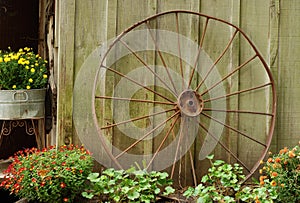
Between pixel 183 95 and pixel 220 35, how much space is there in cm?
56

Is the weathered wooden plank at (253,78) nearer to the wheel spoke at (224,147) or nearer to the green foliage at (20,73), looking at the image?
the wheel spoke at (224,147)

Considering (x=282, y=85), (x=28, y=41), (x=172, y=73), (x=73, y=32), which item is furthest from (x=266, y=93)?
(x=28, y=41)

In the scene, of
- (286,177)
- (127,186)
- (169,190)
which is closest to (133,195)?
(127,186)

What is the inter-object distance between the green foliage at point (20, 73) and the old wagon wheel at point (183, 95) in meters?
0.51

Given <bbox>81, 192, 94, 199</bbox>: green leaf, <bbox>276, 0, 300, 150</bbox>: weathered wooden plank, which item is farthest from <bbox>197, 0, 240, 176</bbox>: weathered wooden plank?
<bbox>81, 192, 94, 199</bbox>: green leaf

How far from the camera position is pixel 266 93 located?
142 inches

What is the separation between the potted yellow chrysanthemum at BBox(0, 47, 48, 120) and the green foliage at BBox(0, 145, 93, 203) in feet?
1.44

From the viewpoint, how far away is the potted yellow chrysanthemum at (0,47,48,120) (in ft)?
11.3

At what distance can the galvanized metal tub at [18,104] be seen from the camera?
3.45m

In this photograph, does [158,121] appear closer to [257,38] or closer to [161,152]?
[161,152]

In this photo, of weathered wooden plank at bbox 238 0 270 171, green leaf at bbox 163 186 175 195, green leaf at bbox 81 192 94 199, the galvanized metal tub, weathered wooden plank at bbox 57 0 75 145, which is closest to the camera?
green leaf at bbox 81 192 94 199

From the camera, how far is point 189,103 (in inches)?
132

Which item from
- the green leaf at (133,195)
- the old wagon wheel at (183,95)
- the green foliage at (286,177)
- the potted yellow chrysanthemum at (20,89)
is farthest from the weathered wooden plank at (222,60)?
the potted yellow chrysanthemum at (20,89)

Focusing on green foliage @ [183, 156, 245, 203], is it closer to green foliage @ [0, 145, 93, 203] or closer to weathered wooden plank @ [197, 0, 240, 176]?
weathered wooden plank @ [197, 0, 240, 176]
